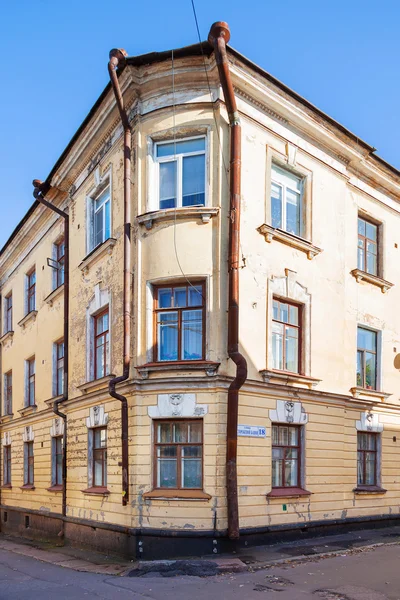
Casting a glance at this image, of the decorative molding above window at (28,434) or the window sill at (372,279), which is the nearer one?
the window sill at (372,279)

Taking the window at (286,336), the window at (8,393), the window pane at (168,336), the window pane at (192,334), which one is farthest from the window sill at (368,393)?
the window at (8,393)

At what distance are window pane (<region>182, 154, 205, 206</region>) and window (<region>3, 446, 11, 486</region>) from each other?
13.9m

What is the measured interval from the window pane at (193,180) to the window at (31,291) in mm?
9827

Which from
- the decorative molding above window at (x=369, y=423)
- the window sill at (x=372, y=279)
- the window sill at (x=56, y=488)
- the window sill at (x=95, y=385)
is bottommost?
the window sill at (x=56, y=488)

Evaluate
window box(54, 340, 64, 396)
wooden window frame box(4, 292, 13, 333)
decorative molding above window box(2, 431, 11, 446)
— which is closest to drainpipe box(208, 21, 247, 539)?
window box(54, 340, 64, 396)

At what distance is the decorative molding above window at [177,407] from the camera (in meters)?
12.2

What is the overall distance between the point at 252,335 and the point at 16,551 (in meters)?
8.90

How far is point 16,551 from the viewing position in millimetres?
16375

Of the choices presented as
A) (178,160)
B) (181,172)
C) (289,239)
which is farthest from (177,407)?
(178,160)

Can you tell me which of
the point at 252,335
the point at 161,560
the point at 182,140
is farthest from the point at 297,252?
the point at 161,560

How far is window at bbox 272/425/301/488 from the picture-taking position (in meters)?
13.3

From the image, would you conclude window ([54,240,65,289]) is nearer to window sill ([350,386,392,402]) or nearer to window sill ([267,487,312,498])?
window sill ([350,386,392,402])

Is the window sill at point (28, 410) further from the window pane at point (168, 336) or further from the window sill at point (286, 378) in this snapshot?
the window sill at point (286, 378)

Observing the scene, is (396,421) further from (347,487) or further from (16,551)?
(16,551)
